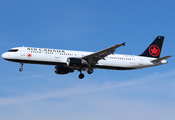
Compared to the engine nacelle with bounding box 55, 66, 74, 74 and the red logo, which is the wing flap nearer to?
the engine nacelle with bounding box 55, 66, 74, 74

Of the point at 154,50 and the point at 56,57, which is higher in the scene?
the point at 154,50

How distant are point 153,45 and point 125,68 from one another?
363 inches

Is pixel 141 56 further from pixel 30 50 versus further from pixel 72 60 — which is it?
pixel 30 50

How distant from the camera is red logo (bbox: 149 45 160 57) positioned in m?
52.9

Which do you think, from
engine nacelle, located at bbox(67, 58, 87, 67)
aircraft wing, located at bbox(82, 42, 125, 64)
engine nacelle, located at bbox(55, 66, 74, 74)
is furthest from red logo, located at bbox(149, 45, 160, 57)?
engine nacelle, located at bbox(55, 66, 74, 74)

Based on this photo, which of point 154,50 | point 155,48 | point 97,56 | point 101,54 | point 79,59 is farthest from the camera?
point 155,48

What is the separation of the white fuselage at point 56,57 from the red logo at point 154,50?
5.24 m

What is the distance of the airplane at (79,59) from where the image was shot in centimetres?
4338

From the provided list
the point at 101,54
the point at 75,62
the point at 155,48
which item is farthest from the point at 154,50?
the point at 75,62

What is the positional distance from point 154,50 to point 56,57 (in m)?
20.1

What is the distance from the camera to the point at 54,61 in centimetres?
4403

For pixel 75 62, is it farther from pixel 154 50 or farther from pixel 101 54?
pixel 154 50

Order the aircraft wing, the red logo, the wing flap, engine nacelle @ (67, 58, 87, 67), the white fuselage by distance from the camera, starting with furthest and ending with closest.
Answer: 1. the red logo
2. engine nacelle @ (67, 58, 87, 67)
3. the white fuselage
4. the aircraft wing
5. the wing flap

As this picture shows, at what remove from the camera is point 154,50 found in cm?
5334
